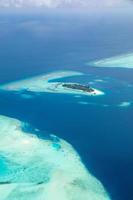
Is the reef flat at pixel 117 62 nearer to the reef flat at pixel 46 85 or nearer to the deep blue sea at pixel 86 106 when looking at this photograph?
the deep blue sea at pixel 86 106

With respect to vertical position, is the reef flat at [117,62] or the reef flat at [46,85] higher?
the reef flat at [117,62]

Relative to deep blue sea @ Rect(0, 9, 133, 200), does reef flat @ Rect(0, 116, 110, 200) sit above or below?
below

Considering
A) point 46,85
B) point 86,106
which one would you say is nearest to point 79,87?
point 46,85

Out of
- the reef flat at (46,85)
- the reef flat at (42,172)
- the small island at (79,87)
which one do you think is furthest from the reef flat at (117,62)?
the reef flat at (42,172)

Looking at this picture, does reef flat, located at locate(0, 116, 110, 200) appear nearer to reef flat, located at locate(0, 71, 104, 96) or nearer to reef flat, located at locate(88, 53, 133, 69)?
reef flat, located at locate(0, 71, 104, 96)

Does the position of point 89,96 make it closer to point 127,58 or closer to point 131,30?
point 127,58

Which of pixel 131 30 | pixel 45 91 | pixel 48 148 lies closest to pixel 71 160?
pixel 48 148

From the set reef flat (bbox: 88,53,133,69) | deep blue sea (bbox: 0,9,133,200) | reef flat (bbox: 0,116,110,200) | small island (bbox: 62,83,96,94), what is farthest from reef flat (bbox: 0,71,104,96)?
reef flat (bbox: 0,116,110,200)
